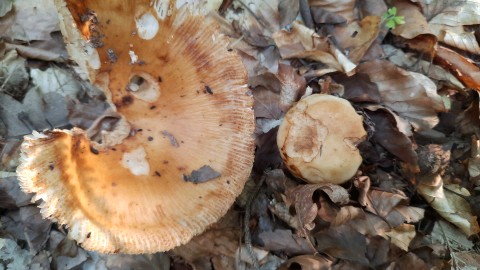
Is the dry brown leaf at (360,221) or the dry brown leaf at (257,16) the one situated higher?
the dry brown leaf at (257,16)

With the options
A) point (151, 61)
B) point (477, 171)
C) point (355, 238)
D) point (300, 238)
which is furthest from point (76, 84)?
point (477, 171)

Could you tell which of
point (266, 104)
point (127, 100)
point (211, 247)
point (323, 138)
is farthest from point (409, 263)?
point (127, 100)

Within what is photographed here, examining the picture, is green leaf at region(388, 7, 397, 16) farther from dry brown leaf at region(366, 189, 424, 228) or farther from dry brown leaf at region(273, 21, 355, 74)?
dry brown leaf at region(366, 189, 424, 228)

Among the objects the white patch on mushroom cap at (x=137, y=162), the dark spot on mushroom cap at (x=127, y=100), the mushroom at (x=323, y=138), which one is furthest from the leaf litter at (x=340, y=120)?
the white patch on mushroom cap at (x=137, y=162)

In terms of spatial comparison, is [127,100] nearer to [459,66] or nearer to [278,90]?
[278,90]

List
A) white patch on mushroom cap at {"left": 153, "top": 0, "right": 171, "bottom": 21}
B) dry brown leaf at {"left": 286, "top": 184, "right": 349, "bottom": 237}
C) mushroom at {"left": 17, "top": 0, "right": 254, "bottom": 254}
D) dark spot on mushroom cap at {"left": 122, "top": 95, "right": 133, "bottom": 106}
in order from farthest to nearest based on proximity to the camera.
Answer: dry brown leaf at {"left": 286, "top": 184, "right": 349, "bottom": 237}
dark spot on mushroom cap at {"left": 122, "top": 95, "right": 133, "bottom": 106}
white patch on mushroom cap at {"left": 153, "top": 0, "right": 171, "bottom": 21}
mushroom at {"left": 17, "top": 0, "right": 254, "bottom": 254}

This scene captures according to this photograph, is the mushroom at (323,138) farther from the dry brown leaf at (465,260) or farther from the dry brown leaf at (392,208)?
the dry brown leaf at (465,260)

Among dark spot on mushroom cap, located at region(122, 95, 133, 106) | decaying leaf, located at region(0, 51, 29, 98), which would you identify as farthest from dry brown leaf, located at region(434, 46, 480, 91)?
decaying leaf, located at region(0, 51, 29, 98)
